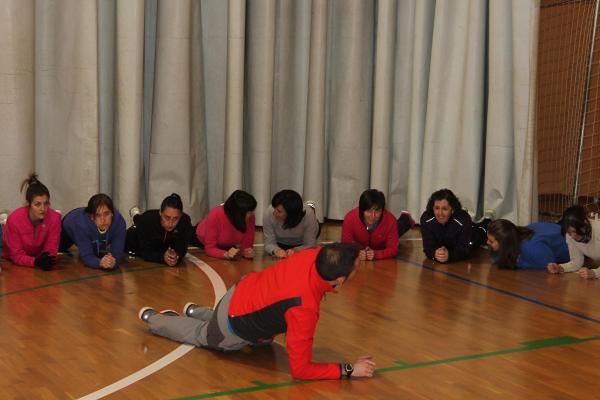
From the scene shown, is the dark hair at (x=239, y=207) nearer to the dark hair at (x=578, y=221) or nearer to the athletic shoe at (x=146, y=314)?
the athletic shoe at (x=146, y=314)

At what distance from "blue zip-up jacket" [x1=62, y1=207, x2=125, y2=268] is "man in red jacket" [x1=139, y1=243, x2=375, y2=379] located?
2.01 meters

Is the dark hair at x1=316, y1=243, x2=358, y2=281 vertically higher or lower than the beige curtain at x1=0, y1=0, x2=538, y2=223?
lower

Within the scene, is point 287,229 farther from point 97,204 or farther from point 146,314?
point 146,314

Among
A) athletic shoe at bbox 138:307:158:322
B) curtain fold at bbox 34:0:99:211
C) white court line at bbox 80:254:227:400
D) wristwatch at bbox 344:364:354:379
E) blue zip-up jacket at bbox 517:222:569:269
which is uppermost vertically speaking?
curtain fold at bbox 34:0:99:211

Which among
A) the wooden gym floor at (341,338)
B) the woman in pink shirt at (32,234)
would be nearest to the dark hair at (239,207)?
the wooden gym floor at (341,338)

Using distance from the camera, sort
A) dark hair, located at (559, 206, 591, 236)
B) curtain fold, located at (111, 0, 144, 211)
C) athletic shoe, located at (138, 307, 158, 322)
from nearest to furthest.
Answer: athletic shoe, located at (138, 307, 158, 322) → dark hair, located at (559, 206, 591, 236) → curtain fold, located at (111, 0, 144, 211)

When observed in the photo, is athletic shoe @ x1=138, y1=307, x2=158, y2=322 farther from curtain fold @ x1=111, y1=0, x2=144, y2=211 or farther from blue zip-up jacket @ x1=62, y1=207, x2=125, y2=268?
curtain fold @ x1=111, y1=0, x2=144, y2=211

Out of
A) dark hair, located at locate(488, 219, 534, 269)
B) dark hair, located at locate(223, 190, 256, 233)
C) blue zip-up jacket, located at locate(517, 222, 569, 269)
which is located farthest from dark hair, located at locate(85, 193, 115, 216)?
blue zip-up jacket, located at locate(517, 222, 569, 269)

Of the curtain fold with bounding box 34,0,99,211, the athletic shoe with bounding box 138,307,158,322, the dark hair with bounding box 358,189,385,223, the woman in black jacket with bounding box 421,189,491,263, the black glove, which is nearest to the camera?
the athletic shoe with bounding box 138,307,158,322

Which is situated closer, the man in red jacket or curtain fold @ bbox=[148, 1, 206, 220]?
the man in red jacket

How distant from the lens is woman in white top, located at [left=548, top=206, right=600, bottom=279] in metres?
6.07

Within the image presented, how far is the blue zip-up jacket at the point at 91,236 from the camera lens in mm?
5879

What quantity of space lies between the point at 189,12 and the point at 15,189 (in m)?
2.14

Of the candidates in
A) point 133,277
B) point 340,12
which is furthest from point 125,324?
point 340,12
